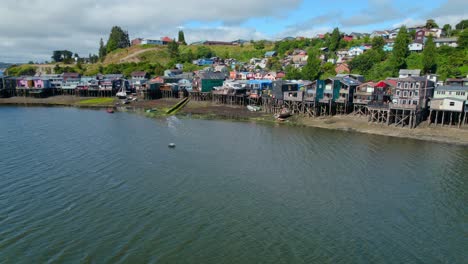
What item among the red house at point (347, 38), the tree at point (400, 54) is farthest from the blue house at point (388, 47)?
the red house at point (347, 38)

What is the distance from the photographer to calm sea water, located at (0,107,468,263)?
20.2 meters

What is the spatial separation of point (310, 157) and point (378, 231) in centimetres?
1761

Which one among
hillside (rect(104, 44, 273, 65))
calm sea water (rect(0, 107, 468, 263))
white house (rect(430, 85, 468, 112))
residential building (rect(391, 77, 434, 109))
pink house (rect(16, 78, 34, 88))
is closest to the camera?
calm sea water (rect(0, 107, 468, 263))

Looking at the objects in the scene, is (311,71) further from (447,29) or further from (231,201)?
(231,201)

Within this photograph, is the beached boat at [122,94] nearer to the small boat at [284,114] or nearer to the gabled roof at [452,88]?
the small boat at [284,114]

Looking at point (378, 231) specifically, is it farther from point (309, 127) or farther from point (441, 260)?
point (309, 127)

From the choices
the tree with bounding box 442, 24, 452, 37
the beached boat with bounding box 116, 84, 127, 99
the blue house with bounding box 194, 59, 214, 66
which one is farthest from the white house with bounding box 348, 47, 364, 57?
the beached boat with bounding box 116, 84, 127, 99

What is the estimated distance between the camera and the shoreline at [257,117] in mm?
50531

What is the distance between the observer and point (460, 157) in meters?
40.4

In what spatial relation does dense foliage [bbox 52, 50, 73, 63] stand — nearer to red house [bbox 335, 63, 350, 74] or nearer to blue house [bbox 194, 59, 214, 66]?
blue house [bbox 194, 59, 214, 66]

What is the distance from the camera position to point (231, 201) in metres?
26.9

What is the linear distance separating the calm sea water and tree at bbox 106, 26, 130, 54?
452 ft

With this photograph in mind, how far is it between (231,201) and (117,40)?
17132cm

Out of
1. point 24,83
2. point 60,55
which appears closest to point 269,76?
point 24,83
